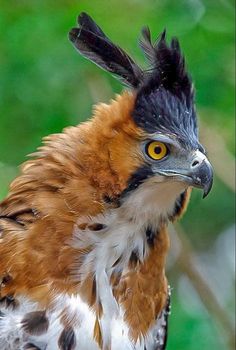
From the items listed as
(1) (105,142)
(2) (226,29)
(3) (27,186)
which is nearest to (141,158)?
(1) (105,142)

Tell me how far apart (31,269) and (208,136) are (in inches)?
85.5

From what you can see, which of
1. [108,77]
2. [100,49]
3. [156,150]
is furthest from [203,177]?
[108,77]

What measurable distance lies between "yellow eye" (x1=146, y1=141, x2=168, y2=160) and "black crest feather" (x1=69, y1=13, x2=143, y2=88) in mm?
256

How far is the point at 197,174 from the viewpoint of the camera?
396 cm

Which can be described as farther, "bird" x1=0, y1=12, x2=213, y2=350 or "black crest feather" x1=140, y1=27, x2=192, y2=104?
"black crest feather" x1=140, y1=27, x2=192, y2=104

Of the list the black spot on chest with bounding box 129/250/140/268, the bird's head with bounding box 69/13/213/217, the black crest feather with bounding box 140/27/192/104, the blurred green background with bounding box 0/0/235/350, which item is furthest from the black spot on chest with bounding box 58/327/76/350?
the blurred green background with bounding box 0/0/235/350

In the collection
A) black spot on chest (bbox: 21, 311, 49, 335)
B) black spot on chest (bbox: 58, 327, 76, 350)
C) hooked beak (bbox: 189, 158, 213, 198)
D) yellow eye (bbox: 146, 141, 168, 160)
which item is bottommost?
black spot on chest (bbox: 58, 327, 76, 350)

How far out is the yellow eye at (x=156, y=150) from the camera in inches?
159

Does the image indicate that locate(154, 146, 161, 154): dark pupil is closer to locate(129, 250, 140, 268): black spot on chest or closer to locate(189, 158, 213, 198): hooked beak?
locate(189, 158, 213, 198): hooked beak

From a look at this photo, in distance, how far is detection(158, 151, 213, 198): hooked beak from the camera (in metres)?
3.94

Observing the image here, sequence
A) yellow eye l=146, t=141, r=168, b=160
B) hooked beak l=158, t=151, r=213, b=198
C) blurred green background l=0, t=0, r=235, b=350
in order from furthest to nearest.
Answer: blurred green background l=0, t=0, r=235, b=350 → yellow eye l=146, t=141, r=168, b=160 → hooked beak l=158, t=151, r=213, b=198

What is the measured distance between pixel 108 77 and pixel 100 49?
1.69 metres

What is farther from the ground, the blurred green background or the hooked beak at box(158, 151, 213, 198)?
the blurred green background

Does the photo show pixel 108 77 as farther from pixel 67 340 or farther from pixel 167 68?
pixel 67 340
